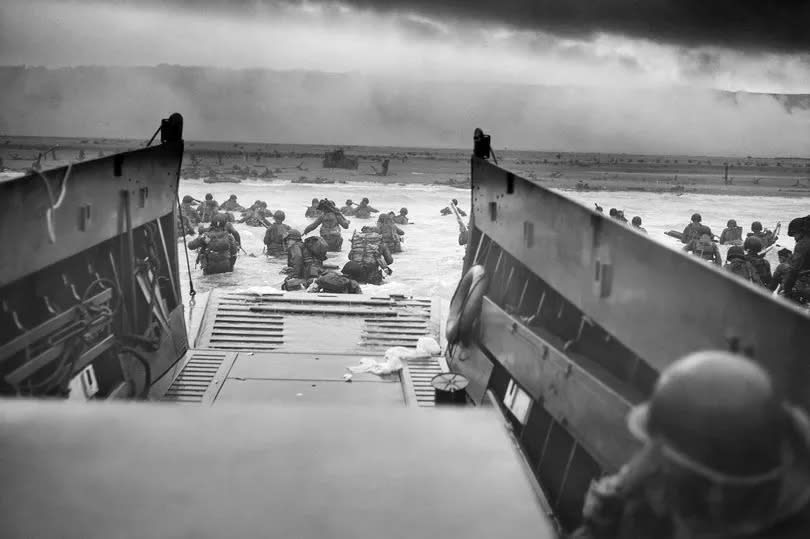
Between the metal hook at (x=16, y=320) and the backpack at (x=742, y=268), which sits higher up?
the metal hook at (x=16, y=320)

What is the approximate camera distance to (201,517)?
3.98 ft

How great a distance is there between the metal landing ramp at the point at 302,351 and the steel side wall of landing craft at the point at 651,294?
62.6 inches

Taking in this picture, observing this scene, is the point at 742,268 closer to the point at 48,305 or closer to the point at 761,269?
the point at 761,269

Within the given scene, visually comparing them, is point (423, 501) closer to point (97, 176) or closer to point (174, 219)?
point (97, 176)

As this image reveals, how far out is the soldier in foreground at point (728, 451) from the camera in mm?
1462

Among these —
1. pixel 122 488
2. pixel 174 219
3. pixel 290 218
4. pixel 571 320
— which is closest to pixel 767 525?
pixel 122 488

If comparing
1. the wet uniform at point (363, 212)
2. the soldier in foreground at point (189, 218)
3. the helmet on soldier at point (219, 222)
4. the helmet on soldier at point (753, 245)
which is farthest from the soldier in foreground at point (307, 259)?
the wet uniform at point (363, 212)

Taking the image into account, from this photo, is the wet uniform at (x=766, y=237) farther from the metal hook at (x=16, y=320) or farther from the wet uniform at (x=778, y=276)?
the metal hook at (x=16, y=320)

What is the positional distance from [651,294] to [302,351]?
3941mm

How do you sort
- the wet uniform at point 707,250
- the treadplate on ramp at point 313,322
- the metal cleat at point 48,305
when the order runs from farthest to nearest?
1. the wet uniform at point 707,250
2. the treadplate on ramp at point 313,322
3. the metal cleat at point 48,305

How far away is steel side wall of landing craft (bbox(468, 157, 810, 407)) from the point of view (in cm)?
184

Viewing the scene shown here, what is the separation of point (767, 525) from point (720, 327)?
709mm

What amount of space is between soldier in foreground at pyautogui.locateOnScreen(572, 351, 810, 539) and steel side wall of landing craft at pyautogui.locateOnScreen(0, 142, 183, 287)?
111 inches

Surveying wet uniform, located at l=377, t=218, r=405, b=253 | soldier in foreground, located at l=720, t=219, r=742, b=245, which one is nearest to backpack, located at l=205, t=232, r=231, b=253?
wet uniform, located at l=377, t=218, r=405, b=253
